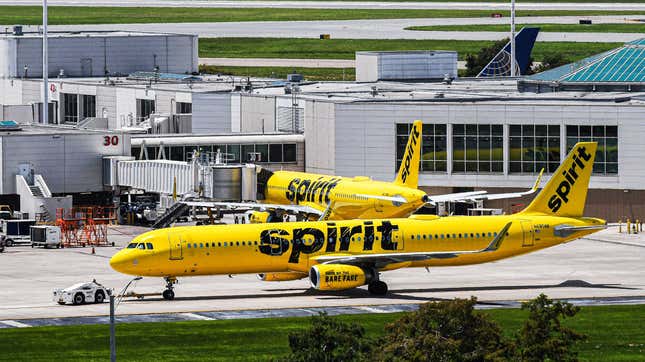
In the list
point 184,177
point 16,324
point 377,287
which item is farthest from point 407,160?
point 16,324

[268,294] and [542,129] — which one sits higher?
[542,129]

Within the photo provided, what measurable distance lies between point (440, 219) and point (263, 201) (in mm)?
36366

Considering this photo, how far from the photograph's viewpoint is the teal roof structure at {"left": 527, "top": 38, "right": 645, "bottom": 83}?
6240 inches

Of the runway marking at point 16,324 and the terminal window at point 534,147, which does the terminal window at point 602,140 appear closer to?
the terminal window at point 534,147

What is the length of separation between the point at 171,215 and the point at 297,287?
111ft

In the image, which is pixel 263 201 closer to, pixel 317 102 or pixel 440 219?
pixel 317 102

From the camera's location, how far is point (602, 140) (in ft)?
421

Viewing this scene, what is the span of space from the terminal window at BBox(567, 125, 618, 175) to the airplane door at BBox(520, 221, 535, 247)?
119ft

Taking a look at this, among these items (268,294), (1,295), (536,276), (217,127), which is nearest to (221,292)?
(268,294)

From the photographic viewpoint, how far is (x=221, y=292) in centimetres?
9181

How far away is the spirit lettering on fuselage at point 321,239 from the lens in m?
88.2

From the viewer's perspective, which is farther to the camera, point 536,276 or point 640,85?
point 640,85

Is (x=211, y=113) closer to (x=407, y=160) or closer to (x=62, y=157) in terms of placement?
(x=62, y=157)

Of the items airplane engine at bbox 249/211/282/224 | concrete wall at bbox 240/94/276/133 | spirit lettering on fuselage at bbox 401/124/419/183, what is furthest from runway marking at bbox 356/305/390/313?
concrete wall at bbox 240/94/276/133
